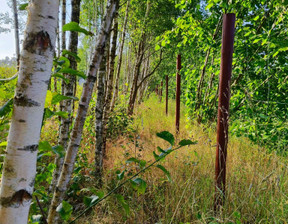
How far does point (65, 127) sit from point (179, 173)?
1.42 m

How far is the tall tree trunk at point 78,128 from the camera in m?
1.06

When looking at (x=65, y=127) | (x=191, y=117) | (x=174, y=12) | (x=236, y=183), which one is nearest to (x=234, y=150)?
(x=236, y=183)

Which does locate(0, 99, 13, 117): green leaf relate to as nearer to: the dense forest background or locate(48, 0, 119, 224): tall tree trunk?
the dense forest background

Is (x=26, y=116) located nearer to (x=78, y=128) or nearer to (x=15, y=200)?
(x=15, y=200)

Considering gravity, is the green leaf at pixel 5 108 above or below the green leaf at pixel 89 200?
above

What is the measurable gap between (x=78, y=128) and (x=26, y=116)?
0.61 m

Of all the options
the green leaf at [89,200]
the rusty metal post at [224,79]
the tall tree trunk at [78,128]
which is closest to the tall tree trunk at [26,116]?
the green leaf at [89,200]

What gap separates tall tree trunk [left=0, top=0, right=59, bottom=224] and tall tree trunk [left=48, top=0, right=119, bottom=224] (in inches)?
21.9

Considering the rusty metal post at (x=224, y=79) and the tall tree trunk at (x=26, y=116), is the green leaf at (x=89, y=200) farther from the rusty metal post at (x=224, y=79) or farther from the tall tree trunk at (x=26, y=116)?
the rusty metal post at (x=224, y=79)

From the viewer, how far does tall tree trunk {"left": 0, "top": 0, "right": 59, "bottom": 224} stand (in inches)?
19.6

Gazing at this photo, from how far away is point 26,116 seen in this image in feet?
1.64

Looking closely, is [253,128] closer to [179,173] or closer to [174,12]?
[179,173]

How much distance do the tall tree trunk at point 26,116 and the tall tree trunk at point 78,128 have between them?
555 mm

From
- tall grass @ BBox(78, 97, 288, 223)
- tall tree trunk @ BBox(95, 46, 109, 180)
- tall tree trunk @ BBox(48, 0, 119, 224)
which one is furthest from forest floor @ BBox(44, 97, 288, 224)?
tall tree trunk @ BBox(48, 0, 119, 224)
